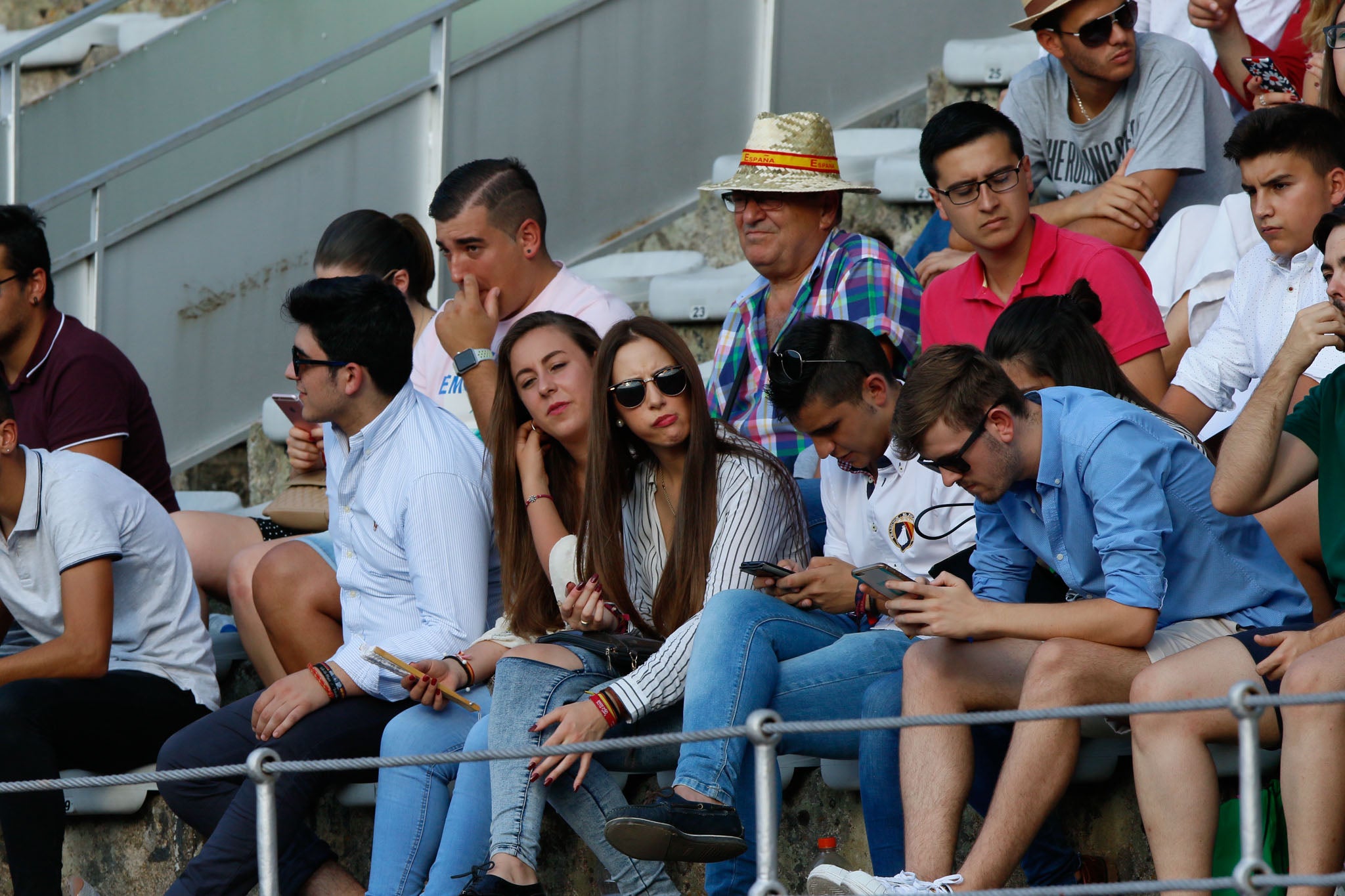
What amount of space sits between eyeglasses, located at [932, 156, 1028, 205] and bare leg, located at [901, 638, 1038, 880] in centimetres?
141

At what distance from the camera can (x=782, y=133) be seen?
4.74 metres

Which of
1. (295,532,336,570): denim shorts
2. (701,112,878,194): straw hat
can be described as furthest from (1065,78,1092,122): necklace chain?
(295,532,336,570): denim shorts

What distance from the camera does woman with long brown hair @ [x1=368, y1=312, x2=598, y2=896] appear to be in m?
3.60

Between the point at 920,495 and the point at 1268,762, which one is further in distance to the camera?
the point at 920,495

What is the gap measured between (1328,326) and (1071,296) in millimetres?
776

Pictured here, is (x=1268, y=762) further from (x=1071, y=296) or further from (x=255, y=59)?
(x=255, y=59)

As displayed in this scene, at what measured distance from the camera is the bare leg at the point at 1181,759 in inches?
112

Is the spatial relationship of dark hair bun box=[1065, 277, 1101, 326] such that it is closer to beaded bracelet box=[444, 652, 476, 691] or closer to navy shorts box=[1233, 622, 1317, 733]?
navy shorts box=[1233, 622, 1317, 733]

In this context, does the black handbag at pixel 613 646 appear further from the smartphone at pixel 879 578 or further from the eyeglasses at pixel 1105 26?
the eyeglasses at pixel 1105 26

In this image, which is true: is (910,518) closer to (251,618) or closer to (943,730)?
(943,730)

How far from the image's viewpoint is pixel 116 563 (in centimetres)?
432

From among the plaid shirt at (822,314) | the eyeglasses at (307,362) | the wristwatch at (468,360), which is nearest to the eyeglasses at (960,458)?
the plaid shirt at (822,314)

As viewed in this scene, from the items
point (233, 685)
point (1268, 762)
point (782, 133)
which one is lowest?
point (233, 685)

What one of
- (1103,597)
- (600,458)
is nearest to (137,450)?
(600,458)
